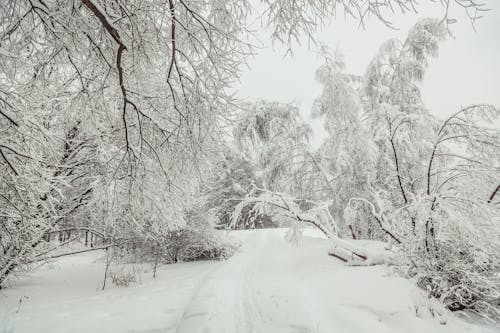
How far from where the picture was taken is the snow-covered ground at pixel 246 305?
4.13 m

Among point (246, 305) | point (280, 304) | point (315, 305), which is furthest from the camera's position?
point (246, 305)

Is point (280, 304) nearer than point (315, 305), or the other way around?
point (315, 305)

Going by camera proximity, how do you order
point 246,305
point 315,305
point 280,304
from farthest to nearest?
point 246,305, point 280,304, point 315,305

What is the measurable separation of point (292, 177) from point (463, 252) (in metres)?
6.15

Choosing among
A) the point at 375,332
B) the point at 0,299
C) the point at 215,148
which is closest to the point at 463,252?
the point at 375,332

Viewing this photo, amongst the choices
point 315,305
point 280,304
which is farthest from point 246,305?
point 315,305

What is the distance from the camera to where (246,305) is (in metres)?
5.41

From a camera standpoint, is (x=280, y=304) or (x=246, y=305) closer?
(x=280, y=304)

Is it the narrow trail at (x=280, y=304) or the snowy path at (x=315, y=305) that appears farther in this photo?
the narrow trail at (x=280, y=304)

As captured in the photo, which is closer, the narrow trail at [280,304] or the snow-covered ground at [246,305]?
the snow-covered ground at [246,305]

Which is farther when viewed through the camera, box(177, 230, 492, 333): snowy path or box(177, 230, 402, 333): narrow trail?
box(177, 230, 402, 333): narrow trail

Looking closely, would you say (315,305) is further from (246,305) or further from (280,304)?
(246,305)

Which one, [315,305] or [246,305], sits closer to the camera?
[315,305]

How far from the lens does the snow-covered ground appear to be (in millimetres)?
4129
